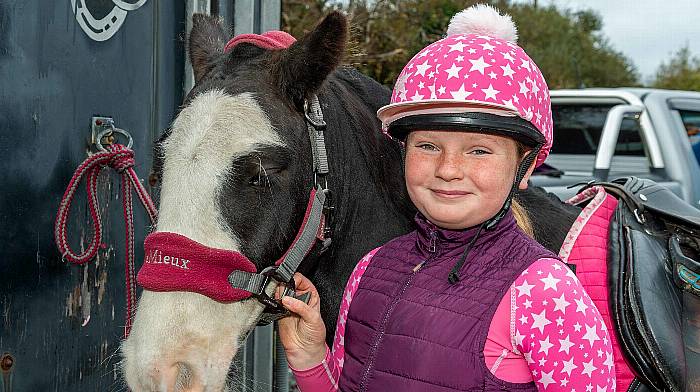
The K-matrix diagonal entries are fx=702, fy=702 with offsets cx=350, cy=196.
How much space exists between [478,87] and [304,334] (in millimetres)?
805

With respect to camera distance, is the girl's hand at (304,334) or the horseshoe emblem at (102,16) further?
the horseshoe emblem at (102,16)

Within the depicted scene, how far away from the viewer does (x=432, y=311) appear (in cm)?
166

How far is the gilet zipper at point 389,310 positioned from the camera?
5.64 feet

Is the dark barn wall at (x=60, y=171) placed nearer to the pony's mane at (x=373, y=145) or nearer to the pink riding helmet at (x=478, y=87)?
the pony's mane at (x=373, y=145)

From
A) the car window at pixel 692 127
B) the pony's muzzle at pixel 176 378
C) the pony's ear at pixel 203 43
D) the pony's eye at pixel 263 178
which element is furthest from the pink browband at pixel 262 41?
the car window at pixel 692 127

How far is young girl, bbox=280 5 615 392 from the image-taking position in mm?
1518

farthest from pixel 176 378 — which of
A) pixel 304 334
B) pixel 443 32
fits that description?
pixel 443 32

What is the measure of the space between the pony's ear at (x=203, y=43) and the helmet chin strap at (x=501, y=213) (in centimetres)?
104

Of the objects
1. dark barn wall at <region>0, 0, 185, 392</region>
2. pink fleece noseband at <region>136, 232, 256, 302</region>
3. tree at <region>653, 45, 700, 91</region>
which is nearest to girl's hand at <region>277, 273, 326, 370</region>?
pink fleece noseband at <region>136, 232, 256, 302</region>

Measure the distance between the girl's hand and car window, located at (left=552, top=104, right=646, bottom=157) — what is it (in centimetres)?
559

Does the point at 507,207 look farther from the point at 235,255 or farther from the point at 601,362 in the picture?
the point at 235,255

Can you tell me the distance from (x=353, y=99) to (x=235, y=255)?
30.5 inches

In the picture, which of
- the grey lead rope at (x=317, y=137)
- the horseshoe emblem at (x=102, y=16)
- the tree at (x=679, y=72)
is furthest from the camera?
the tree at (x=679, y=72)

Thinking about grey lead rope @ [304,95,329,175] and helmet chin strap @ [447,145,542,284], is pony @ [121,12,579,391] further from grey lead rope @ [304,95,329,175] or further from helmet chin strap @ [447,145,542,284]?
helmet chin strap @ [447,145,542,284]
